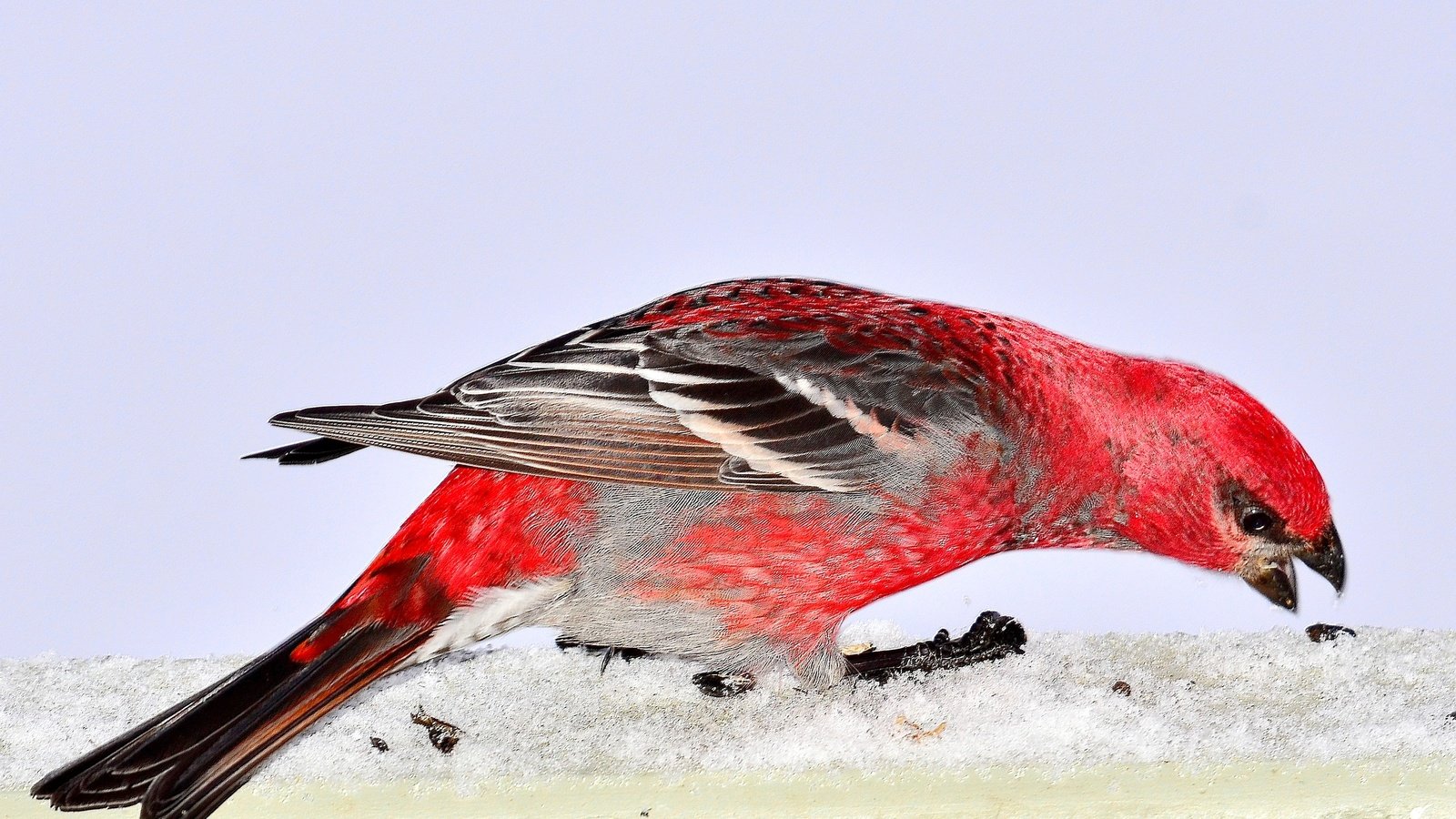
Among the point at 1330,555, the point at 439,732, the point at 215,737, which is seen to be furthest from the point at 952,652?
the point at 215,737

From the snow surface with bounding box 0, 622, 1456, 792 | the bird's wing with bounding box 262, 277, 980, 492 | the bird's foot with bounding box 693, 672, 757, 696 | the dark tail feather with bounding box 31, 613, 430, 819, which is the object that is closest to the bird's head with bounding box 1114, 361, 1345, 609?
the snow surface with bounding box 0, 622, 1456, 792

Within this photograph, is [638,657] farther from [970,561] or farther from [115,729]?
[115,729]

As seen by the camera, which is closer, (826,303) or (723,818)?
(723,818)

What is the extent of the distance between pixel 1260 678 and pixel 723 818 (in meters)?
1.13

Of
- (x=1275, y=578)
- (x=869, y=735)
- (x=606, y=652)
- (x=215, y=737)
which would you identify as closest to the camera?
(x=215, y=737)

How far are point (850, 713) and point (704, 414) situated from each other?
1.99 feet

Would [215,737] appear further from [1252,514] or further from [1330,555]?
[1330,555]

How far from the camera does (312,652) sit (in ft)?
8.32

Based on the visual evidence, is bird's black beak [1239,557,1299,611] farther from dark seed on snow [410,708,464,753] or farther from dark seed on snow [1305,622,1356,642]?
dark seed on snow [410,708,464,753]

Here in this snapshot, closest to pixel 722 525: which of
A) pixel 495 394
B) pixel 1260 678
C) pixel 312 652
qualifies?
pixel 495 394

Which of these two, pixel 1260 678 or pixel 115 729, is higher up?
pixel 1260 678

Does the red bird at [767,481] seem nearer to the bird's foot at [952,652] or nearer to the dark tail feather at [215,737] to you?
the dark tail feather at [215,737]

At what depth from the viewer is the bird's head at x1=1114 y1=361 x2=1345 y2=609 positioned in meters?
2.67

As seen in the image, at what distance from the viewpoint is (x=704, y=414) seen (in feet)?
8.82
